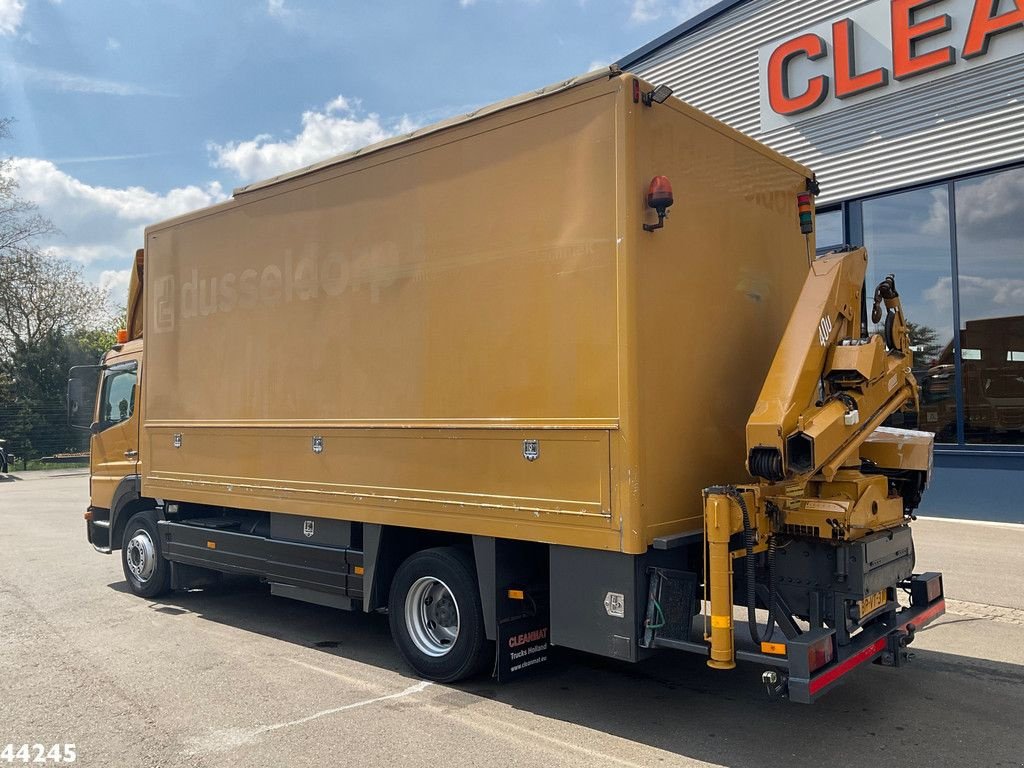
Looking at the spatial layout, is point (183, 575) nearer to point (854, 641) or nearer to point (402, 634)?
point (402, 634)

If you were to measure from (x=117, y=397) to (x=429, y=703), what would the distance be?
5538 millimetres

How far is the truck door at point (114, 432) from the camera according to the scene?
850 cm

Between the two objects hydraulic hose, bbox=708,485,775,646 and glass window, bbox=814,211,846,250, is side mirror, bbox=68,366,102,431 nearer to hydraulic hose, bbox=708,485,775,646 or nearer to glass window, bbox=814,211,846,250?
hydraulic hose, bbox=708,485,775,646

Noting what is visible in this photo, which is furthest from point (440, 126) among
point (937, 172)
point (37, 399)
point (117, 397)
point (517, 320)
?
point (37, 399)

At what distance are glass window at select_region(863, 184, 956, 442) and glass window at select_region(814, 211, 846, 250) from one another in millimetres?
527

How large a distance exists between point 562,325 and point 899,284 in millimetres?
10202

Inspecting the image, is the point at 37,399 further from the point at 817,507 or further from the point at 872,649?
the point at 872,649

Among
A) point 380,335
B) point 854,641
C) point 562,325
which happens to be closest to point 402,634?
point 380,335

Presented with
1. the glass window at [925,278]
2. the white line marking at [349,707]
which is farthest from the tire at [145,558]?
the glass window at [925,278]

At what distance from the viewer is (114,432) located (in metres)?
8.75

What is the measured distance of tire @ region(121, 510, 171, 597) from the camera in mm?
8180

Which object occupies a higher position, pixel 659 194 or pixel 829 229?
pixel 829 229

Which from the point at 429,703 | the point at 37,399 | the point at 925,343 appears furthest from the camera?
the point at 37,399

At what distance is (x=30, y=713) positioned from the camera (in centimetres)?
502
